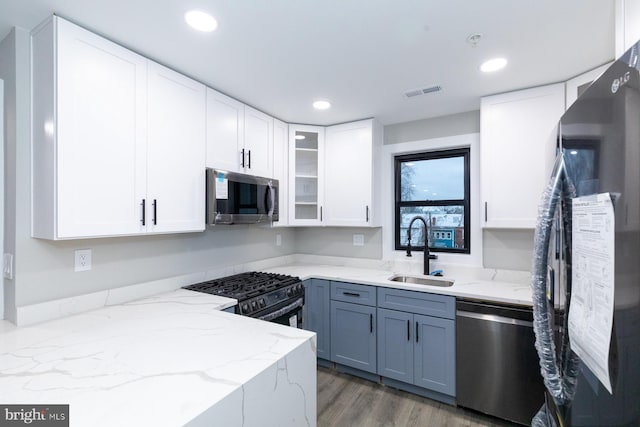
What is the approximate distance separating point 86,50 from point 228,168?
3.47 ft

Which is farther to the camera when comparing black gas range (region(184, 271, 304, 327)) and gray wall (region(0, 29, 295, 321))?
black gas range (region(184, 271, 304, 327))

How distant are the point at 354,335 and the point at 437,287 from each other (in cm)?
86

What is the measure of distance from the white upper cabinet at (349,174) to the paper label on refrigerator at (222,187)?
119 cm

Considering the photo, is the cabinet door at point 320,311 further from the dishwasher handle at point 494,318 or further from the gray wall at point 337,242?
the dishwasher handle at point 494,318

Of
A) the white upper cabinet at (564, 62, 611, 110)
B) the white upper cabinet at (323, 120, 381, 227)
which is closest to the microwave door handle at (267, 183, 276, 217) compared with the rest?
the white upper cabinet at (323, 120, 381, 227)

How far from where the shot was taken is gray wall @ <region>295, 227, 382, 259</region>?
3.16m

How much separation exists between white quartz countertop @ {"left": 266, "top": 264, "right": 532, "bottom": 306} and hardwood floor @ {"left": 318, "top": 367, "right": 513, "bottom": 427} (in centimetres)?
88

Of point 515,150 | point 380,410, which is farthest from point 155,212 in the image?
point 515,150

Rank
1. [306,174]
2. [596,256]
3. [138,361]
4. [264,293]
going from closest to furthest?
[596,256] < [138,361] < [264,293] < [306,174]

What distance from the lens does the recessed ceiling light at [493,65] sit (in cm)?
183

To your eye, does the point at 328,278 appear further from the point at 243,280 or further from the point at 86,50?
the point at 86,50

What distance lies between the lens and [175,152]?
1918mm

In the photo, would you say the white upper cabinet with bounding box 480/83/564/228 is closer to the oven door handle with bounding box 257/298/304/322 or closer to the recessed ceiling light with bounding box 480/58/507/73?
the recessed ceiling light with bounding box 480/58/507/73

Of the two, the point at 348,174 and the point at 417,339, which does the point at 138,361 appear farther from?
the point at 348,174
